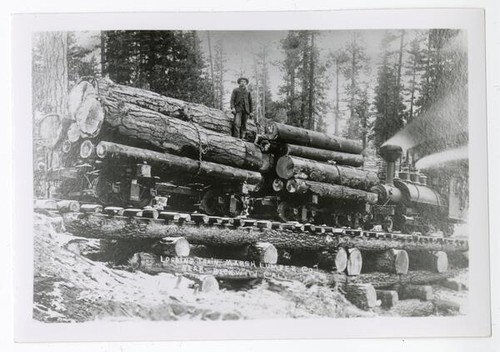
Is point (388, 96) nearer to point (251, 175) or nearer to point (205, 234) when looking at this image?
point (251, 175)

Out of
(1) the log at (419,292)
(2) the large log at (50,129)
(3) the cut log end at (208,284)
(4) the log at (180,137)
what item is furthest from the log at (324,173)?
(2) the large log at (50,129)

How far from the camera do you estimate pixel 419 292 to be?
391 cm

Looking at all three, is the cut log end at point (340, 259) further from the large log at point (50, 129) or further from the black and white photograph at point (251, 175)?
the large log at point (50, 129)

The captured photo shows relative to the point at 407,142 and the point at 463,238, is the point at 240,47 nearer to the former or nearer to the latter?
the point at 407,142

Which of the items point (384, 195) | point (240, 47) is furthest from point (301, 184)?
point (240, 47)

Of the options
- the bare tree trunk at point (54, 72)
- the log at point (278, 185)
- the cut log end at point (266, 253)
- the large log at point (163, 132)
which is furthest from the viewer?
the log at point (278, 185)

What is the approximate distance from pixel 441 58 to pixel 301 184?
3.90ft

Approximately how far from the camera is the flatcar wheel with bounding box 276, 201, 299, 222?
395 cm

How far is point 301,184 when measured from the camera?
401 centimetres

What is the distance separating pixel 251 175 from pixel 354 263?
85cm

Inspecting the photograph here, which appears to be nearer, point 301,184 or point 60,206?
point 60,206

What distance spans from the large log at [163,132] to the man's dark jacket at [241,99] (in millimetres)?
204

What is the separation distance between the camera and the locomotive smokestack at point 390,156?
395 cm

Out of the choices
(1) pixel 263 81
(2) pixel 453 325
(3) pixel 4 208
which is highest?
(1) pixel 263 81
